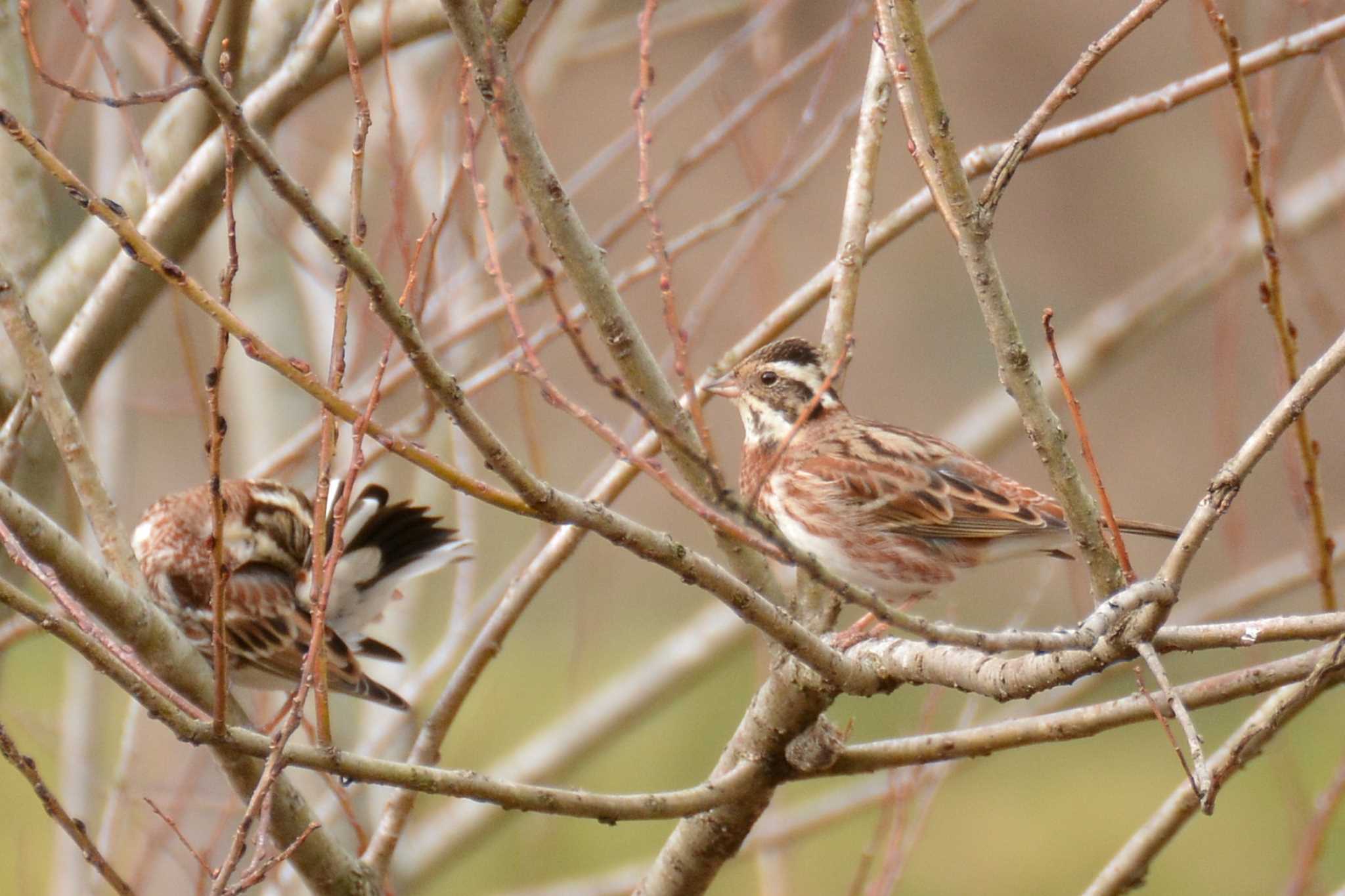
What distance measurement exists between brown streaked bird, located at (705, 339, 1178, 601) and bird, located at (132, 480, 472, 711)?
120cm

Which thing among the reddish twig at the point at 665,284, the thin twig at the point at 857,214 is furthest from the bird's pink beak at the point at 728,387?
the reddish twig at the point at 665,284

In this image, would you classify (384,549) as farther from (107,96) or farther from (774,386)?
(107,96)

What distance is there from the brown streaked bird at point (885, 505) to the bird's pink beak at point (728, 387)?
0.02 meters

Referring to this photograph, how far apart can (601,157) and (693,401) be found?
2.97m

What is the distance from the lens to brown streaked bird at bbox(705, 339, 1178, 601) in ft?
16.1

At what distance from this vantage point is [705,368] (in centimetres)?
840

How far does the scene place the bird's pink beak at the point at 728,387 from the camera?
16.7 feet

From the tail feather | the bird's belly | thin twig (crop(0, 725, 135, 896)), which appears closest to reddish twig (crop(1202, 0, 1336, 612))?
the bird's belly

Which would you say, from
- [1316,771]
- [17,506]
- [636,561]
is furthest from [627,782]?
[17,506]

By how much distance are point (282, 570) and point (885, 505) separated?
209 centimetres

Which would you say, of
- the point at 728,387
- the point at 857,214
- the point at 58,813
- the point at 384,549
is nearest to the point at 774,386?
the point at 728,387

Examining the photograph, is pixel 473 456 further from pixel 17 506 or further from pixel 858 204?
pixel 17 506

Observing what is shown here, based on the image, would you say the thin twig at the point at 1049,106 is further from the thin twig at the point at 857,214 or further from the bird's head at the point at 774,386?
the bird's head at the point at 774,386

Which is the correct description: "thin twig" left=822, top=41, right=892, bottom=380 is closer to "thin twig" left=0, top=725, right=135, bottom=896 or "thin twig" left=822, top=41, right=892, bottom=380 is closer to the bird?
the bird
